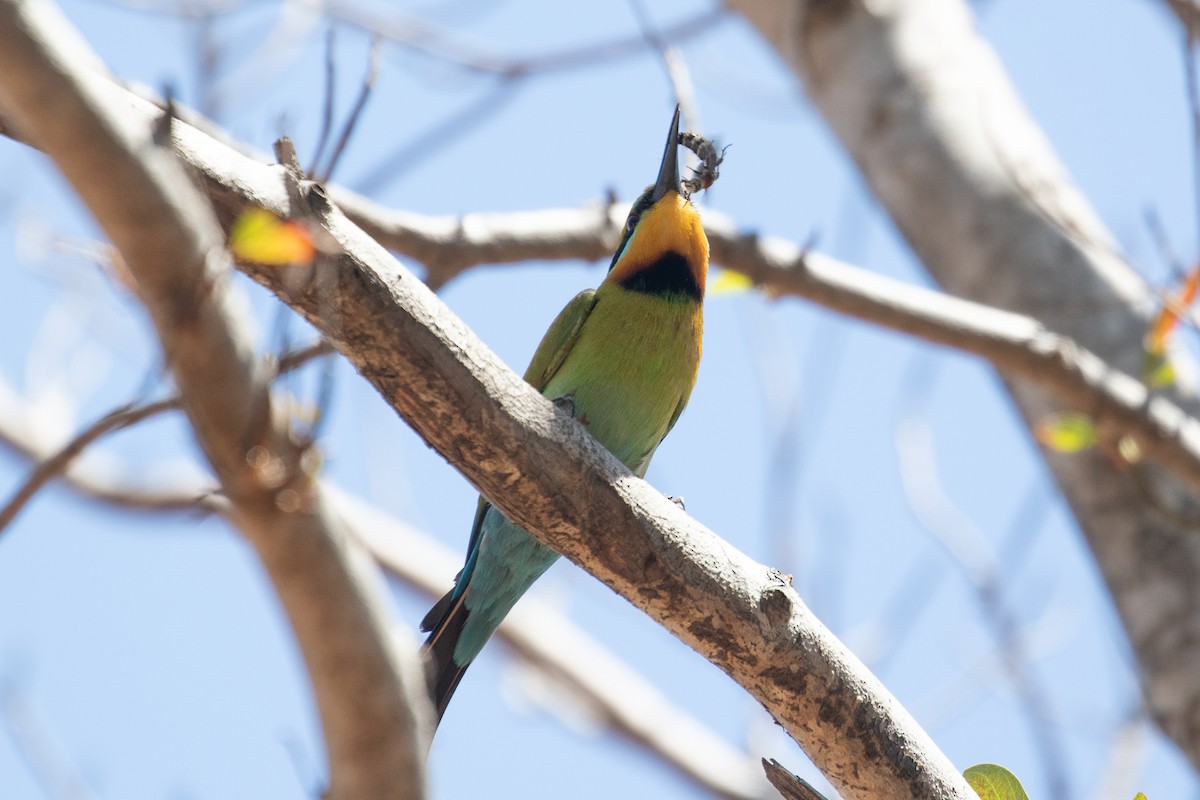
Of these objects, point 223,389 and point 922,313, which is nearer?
point 223,389

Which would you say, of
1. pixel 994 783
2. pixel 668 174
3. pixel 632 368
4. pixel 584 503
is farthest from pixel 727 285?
pixel 994 783

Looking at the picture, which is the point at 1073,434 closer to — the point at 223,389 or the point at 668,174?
the point at 668,174

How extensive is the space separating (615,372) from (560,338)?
10.9 inches

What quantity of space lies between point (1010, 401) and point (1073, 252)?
0.64 meters

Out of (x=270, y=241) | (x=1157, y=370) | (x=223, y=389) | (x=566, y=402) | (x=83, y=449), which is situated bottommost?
(x=223, y=389)

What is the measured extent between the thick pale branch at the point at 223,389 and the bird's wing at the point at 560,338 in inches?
64.6

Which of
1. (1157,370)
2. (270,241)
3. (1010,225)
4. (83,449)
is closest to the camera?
(270,241)

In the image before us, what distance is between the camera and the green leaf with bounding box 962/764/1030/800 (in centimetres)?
237

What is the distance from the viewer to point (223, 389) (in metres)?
1.81

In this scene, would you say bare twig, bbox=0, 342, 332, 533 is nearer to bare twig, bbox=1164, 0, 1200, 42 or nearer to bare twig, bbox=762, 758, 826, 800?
bare twig, bbox=762, 758, 826, 800

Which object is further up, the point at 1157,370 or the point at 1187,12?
the point at 1187,12

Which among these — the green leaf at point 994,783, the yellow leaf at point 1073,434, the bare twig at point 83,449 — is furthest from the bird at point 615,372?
the green leaf at point 994,783

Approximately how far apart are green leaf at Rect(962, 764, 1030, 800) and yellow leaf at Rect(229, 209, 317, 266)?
5.15 feet

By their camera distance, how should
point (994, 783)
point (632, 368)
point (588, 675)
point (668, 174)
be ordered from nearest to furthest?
point (994, 783), point (632, 368), point (668, 174), point (588, 675)
